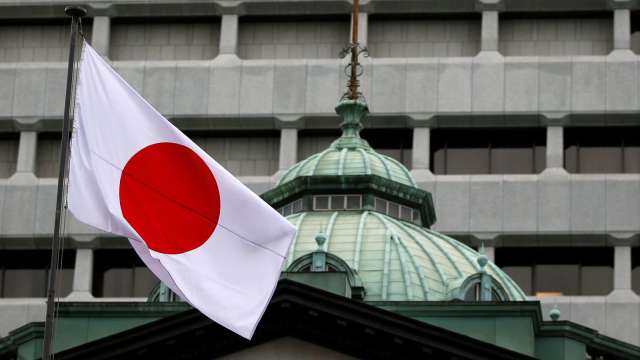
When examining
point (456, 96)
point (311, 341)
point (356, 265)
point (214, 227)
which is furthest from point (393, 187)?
point (214, 227)

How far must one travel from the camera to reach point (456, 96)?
8119 cm

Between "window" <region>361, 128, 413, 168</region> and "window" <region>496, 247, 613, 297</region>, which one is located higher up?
"window" <region>361, 128, 413, 168</region>

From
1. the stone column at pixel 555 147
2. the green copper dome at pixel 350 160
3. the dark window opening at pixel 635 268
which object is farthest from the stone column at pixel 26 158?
the dark window opening at pixel 635 268

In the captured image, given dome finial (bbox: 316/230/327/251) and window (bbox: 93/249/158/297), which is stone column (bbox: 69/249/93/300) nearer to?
window (bbox: 93/249/158/297)

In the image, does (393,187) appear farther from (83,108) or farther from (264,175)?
(83,108)

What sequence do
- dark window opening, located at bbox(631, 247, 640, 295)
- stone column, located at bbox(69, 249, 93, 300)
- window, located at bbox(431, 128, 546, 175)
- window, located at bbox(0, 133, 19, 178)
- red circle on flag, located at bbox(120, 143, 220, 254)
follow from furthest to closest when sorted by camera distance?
1. window, located at bbox(0, 133, 19, 178)
2. window, located at bbox(431, 128, 546, 175)
3. stone column, located at bbox(69, 249, 93, 300)
4. dark window opening, located at bbox(631, 247, 640, 295)
5. red circle on flag, located at bbox(120, 143, 220, 254)

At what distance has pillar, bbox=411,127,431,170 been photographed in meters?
81.0

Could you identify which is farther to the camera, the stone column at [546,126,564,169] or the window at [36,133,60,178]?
the window at [36,133,60,178]

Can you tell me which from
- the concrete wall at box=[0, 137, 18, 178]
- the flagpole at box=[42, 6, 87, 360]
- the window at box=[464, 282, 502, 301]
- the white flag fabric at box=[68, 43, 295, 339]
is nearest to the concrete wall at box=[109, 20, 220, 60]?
the concrete wall at box=[0, 137, 18, 178]

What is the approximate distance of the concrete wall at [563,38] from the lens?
82.5 meters

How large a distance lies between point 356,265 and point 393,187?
5705 mm

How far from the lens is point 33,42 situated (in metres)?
85.7

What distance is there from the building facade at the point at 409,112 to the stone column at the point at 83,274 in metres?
0.05

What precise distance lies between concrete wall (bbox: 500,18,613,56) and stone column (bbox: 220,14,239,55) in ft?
33.6
